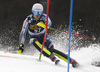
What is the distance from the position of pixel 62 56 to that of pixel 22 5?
6376mm

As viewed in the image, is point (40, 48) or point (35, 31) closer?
point (40, 48)

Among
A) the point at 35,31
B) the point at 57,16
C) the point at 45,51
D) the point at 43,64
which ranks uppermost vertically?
the point at 57,16

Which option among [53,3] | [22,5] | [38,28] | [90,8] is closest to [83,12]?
[90,8]

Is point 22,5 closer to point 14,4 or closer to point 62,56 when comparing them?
point 14,4

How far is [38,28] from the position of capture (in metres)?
3.02

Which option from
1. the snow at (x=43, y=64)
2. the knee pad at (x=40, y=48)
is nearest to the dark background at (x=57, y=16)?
the snow at (x=43, y=64)

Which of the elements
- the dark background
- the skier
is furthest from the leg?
the dark background

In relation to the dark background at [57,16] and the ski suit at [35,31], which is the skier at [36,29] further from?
the dark background at [57,16]

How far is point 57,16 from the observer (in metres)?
8.13

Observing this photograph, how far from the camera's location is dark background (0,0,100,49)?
7.11 metres

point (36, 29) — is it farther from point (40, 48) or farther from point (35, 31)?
point (40, 48)

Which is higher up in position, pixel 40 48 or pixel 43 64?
pixel 40 48

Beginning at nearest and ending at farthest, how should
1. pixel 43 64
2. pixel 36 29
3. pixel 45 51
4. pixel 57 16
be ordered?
pixel 43 64 → pixel 45 51 → pixel 36 29 → pixel 57 16

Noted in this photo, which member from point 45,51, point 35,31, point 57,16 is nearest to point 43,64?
point 45,51
